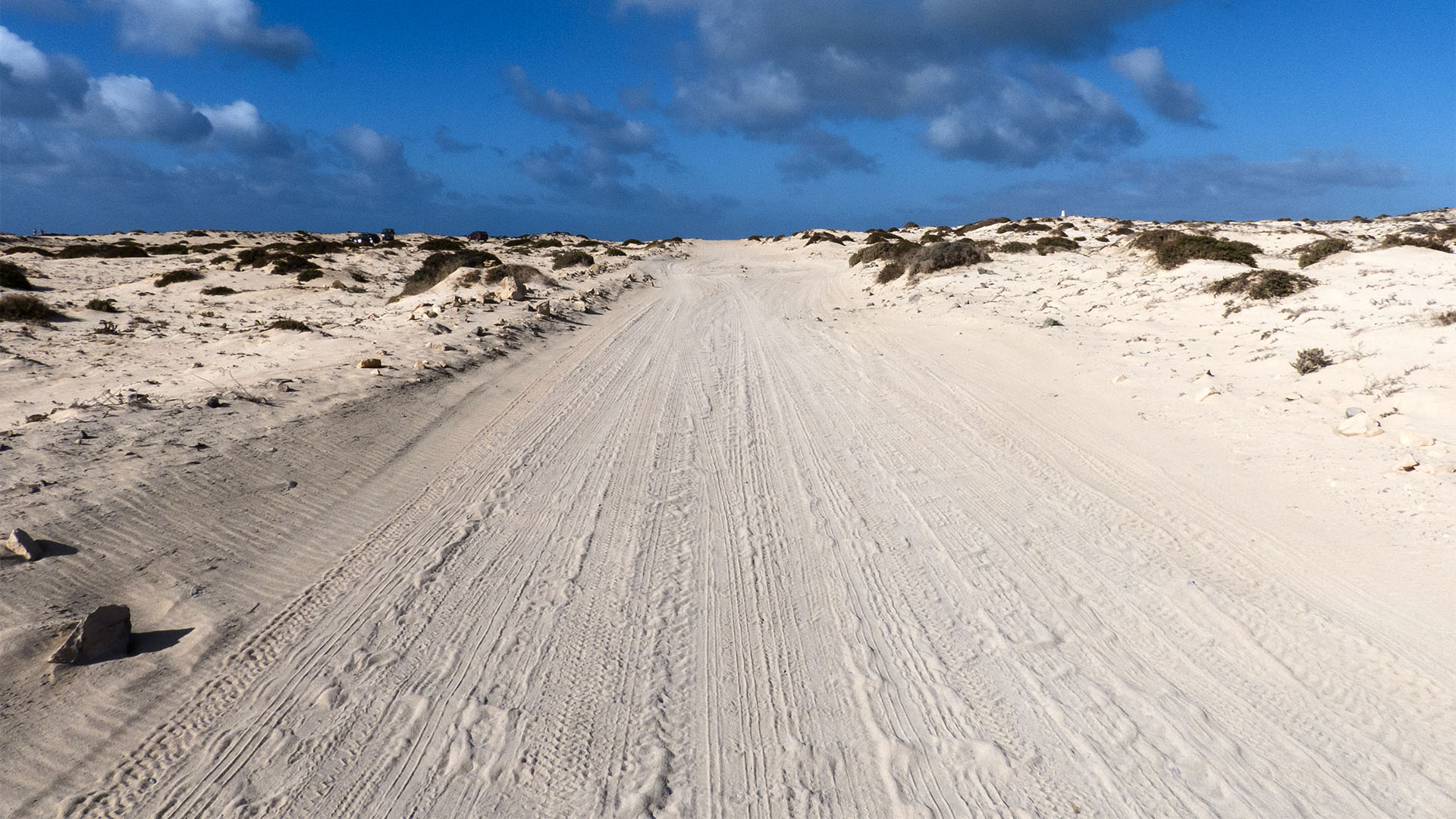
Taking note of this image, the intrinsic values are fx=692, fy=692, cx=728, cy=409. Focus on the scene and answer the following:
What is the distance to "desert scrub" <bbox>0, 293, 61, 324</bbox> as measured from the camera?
46.3ft

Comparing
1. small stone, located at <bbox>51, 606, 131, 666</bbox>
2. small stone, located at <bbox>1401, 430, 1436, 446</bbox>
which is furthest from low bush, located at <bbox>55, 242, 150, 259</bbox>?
small stone, located at <bbox>1401, 430, 1436, 446</bbox>

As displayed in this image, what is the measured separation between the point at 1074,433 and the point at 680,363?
19.7 ft

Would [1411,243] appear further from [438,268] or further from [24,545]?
[438,268]

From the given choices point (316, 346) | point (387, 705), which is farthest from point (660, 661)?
point (316, 346)

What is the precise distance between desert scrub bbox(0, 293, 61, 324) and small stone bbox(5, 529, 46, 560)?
561 inches

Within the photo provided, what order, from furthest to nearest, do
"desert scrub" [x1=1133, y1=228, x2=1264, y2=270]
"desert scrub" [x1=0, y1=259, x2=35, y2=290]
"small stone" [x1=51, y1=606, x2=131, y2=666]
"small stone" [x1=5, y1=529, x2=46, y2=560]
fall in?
1. "desert scrub" [x1=0, y1=259, x2=35, y2=290]
2. "desert scrub" [x1=1133, y1=228, x2=1264, y2=270]
3. "small stone" [x1=5, y1=529, x2=46, y2=560]
4. "small stone" [x1=51, y1=606, x2=131, y2=666]

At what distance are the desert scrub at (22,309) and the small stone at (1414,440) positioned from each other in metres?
22.0

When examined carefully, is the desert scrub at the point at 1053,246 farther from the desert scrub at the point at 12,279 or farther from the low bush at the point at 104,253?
the low bush at the point at 104,253

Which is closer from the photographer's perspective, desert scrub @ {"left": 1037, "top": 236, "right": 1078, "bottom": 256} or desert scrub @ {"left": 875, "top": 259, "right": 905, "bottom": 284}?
desert scrub @ {"left": 875, "top": 259, "right": 905, "bottom": 284}

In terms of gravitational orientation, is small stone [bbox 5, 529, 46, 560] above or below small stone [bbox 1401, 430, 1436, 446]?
below

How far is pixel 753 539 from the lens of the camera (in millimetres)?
5012

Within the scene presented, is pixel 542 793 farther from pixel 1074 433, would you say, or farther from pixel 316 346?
pixel 316 346

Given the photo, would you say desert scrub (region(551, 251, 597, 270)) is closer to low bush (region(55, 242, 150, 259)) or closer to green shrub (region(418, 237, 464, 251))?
green shrub (region(418, 237, 464, 251))

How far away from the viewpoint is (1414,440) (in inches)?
239
